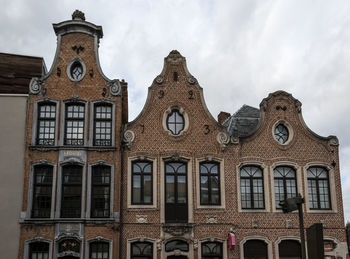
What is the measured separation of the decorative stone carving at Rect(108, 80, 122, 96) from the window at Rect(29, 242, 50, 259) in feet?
23.9

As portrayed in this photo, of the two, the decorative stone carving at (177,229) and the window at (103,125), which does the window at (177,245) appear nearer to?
the decorative stone carving at (177,229)

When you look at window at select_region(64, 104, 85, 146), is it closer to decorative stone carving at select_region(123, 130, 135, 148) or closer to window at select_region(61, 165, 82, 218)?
window at select_region(61, 165, 82, 218)

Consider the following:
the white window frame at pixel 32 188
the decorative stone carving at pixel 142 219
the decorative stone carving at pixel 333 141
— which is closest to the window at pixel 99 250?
the decorative stone carving at pixel 142 219

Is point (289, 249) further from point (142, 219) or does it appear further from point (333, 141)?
point (142, 219)

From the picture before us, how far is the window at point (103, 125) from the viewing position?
19763mm

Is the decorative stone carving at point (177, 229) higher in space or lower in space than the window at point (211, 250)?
higher

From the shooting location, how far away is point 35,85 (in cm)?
2014

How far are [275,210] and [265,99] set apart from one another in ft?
17.3

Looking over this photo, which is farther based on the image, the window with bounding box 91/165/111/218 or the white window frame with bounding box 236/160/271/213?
the white window frame with bounding box 236/160/271/213

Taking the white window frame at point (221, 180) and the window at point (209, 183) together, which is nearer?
the white window frame at point (221, 180)

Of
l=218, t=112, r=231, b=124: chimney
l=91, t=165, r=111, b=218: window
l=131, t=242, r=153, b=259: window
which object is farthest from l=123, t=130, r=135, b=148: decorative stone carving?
l=218, t=112, r=231, b=124: chimney

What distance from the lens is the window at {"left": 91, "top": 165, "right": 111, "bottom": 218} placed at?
18.9 m

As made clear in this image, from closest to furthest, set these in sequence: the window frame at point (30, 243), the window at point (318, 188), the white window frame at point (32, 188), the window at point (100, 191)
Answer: the window frame at point (30, 243), the white window frame at point (32, 188), the window at point (100, 191), the window at point (318, 188)

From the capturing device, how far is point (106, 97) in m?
20.3
